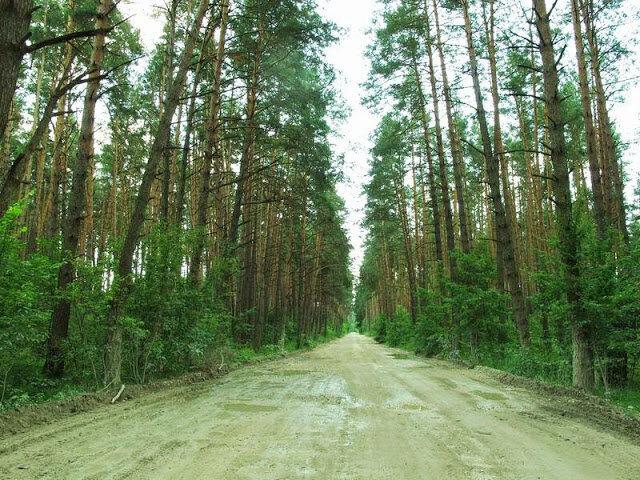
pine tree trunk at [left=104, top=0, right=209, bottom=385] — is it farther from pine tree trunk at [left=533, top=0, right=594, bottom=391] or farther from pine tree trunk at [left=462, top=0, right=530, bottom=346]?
pine tree trunk at [left=462, top=0, right=530, bottom=346]

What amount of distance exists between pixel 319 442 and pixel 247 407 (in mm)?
2244

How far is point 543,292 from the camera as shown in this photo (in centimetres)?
874

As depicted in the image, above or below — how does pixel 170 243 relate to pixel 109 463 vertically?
above

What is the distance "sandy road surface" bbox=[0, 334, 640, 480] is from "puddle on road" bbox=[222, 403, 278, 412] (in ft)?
0.05

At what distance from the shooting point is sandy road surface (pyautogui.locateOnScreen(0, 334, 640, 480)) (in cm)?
371

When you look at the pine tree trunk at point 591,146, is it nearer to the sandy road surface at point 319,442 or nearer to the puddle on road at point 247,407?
the sandy road surface at point 319,442

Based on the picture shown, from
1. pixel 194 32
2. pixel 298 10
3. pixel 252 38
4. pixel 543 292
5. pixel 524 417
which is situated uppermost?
pixel 252 38

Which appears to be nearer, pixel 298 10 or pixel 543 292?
pixel 543 292

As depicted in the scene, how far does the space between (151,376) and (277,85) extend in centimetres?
1061

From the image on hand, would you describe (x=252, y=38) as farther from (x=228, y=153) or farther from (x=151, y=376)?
(x=151, y=376)

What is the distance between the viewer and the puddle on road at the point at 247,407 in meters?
6.28

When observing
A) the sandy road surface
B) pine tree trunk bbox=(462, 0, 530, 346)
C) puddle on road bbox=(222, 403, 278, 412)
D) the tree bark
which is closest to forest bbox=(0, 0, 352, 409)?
the tree bark

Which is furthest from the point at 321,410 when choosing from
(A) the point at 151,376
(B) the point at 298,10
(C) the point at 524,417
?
(B) the point at 298,10

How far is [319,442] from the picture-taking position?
4574 millimetres
